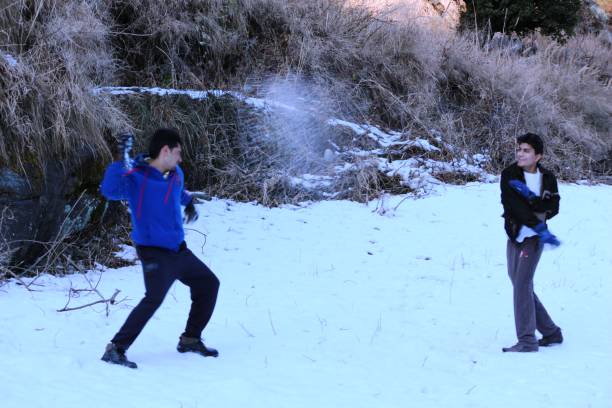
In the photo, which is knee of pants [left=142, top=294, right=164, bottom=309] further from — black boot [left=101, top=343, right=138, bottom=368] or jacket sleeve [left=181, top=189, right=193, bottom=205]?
jacket sleeve [left=181, top=189, right=193, bottom=205]

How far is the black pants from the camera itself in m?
4.18

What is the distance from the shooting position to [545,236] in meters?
4.55

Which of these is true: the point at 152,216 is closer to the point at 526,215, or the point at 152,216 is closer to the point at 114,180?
the point at 114,180


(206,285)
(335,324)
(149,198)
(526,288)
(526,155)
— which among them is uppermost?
(526,155)

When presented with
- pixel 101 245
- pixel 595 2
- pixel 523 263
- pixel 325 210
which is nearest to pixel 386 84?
pixel 325 210

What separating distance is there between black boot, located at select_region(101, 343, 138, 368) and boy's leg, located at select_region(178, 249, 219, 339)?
19.6 inches

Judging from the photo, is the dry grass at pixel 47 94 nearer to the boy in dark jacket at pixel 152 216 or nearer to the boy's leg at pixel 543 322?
the boy in dark jacket at pixel 152 216

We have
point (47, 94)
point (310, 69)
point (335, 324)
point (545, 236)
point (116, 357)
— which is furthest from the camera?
point (310, 69)

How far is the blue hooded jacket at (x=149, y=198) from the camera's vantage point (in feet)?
13.4

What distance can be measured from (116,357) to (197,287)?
2.16 ft

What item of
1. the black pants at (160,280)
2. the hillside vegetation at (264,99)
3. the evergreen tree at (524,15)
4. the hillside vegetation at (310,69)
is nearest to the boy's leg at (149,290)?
the black pants at (160,280)

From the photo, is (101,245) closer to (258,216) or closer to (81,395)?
(258,216)

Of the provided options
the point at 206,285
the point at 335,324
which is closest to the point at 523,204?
the point at 335,324

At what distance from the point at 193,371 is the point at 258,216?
15.2 ft
